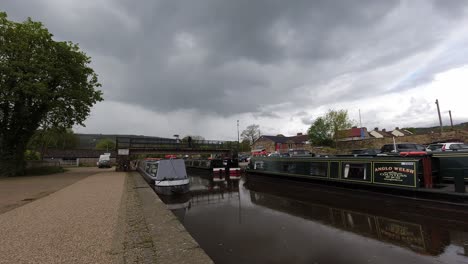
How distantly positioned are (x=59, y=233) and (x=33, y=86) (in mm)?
18648

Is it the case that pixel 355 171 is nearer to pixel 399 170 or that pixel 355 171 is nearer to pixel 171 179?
pixel 399 170

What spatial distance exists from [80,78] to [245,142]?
63.9 metres

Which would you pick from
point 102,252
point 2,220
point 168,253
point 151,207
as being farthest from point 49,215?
point 168,253

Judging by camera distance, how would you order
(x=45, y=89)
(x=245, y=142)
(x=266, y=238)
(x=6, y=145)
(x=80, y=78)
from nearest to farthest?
(x=266, y=238) → (x=45, y=89) → (x=6, y=145) → (x=80, y=78) → (x=245, y=142)

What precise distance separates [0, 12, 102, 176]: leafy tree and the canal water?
17095mm

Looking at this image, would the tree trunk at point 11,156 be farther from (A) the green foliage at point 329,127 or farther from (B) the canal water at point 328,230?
(A) the green foliage at point 329,127

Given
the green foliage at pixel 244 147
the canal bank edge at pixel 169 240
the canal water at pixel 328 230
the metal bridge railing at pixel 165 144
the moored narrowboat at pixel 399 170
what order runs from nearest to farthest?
the canal bank edge at pixel 169 240, the canal water at pixel 328 230, the moored narrowboat at pixel 399 170, the metal bridge railing at pixel 165 144, the green foliage at pixel 244 147

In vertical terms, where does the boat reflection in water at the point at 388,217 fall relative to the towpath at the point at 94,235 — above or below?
below

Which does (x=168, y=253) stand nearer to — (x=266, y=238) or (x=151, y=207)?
(x=266, y=238)

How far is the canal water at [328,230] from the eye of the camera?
16.6ft

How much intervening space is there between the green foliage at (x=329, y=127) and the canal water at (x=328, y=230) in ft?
130

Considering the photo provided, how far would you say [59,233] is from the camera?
5246 mm

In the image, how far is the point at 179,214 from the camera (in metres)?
9.55

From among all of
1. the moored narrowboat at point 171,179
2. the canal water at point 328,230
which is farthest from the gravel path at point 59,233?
the moored narrowboat at point 171,179
